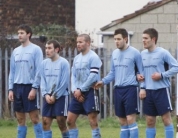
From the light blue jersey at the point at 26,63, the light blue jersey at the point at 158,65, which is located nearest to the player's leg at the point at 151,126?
the light blue jersey at the point at 158,65

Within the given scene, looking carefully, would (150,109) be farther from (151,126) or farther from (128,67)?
(128,67)

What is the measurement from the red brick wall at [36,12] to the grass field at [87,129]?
20.7ft

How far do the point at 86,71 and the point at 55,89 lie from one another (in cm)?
65

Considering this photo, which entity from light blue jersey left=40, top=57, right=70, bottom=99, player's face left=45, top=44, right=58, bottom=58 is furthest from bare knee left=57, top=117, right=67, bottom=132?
player's face left=45, top=44, right=58, bottom=58

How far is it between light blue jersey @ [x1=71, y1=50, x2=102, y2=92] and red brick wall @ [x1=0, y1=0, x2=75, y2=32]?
40.2 ft

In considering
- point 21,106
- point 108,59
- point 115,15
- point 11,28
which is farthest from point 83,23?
point 21,106

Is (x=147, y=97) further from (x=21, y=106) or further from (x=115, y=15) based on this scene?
(x=115, y=15)

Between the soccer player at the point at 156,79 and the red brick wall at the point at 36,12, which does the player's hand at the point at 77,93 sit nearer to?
the soccer player at the point at 156,79

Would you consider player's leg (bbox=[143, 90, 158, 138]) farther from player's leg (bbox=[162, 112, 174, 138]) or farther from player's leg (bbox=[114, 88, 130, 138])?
player's leg (bbox=[114, 88, 130, 138])

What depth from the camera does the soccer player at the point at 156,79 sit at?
1445 centimetres

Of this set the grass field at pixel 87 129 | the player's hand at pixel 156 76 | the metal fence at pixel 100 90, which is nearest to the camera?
the player's hand at pixel 156 76

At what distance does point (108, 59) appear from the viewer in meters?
22.1

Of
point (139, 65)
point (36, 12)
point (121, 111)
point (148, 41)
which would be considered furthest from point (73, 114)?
point (36, 12)

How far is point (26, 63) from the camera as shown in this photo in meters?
15.3
